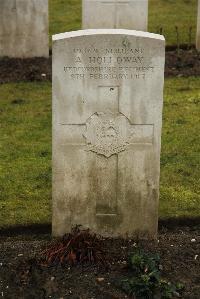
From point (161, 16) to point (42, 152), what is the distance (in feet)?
25.9

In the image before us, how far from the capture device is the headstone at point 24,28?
39.8ft

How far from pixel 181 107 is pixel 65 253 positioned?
4.88m

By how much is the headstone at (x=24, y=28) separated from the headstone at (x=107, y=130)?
21.9 ft

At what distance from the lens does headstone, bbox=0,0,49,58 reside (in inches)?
478

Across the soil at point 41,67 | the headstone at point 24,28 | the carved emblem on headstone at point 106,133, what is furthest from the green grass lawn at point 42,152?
the headstone at point 24,28

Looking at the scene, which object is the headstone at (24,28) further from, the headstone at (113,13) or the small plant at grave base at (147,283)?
the small plant at grave base at (147,283)

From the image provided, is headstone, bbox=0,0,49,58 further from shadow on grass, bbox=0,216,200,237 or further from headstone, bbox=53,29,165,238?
headstone, bbox=53,29,165,238

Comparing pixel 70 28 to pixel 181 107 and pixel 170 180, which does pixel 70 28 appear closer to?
pixel 181 107

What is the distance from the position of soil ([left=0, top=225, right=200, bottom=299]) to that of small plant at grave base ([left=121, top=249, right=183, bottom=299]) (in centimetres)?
8

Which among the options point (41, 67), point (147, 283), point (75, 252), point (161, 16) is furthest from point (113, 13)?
point (147, 283)

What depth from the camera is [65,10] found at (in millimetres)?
15930

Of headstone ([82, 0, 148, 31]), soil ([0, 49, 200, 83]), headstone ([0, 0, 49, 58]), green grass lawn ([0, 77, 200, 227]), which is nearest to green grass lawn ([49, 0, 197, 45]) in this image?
soil ([0, 49, 200, 83])

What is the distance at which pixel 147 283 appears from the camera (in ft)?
17.2

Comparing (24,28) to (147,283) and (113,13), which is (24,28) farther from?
(147,283)
